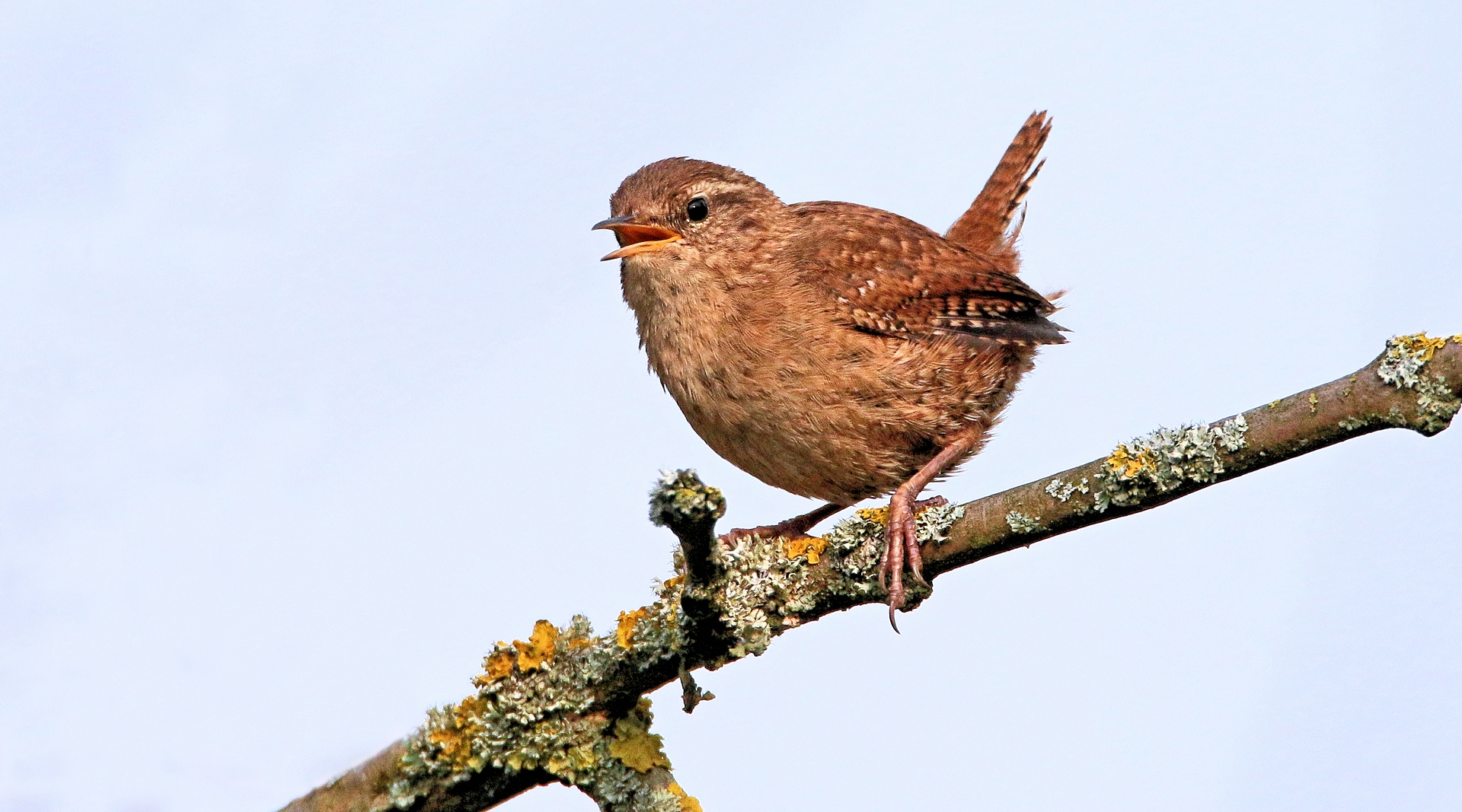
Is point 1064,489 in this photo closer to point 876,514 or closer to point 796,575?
point 876,514

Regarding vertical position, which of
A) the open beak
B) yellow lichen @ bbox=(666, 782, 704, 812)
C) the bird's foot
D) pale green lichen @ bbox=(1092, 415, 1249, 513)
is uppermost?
the open beak

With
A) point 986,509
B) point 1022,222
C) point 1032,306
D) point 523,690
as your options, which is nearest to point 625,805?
point 523,690

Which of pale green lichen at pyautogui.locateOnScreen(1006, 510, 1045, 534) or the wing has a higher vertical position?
the wing

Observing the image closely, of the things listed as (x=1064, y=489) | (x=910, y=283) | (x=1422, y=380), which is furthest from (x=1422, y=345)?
(x=910, y=283)

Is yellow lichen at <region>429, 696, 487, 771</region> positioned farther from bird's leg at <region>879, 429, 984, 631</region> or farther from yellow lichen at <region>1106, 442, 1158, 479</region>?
yellow lichen at <region>1106, 442, 1158, 479</region>

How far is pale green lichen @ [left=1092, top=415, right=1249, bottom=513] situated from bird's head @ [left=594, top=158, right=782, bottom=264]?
1888 mm

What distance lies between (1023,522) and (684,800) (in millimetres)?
1134

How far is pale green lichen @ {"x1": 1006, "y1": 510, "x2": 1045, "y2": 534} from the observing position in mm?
3334

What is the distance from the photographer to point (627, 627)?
3.66 metres

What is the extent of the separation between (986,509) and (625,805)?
1.25 metres

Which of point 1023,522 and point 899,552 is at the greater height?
point 899,552

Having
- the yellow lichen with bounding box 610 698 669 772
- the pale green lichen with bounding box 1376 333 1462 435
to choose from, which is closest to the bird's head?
the yellow lichen with bounding box 610 698 669 772

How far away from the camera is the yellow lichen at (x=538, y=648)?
3.74 m

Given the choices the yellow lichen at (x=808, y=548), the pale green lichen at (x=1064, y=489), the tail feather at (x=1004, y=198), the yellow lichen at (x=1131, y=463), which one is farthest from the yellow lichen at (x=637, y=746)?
the tail feather at (x=1004, y=198)
